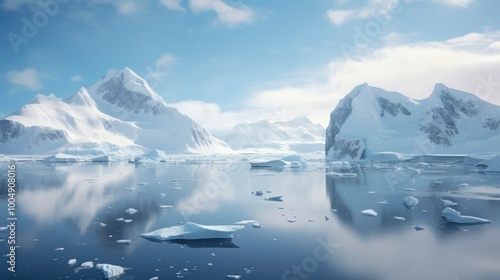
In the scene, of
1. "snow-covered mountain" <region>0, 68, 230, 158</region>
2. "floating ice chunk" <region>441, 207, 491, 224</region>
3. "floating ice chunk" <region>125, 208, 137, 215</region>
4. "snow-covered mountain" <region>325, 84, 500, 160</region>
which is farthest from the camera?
"snow-covered mountain" <region>0, 68, 230, 158</region>

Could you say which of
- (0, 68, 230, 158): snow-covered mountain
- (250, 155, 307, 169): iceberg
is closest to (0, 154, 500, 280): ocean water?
(250, 155, 307, 169): iceberg

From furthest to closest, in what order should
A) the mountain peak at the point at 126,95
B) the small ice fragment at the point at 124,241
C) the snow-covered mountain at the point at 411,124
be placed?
the mountain peak at the point at 126,95, the snow-covered mountain at the point at 411,124, the small ice fragment at the point at 124,241

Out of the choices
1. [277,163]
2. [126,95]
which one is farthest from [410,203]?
[126,95]

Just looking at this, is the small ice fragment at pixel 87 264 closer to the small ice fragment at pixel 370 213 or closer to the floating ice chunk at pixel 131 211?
the floating ice chunk at pixel 131 211

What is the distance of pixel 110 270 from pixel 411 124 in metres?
68.8

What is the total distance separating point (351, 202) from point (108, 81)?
170029 millimetres

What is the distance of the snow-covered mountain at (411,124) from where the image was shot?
2345 inches

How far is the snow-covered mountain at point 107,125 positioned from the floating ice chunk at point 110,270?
2712 inches

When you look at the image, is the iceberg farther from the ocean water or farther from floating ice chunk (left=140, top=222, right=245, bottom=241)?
floating ice chunk (left=140, top=222, right=245, bottom=241)

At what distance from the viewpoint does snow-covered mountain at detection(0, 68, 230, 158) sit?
99062mm

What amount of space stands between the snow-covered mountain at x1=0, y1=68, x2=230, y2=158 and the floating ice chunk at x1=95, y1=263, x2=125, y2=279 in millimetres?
68889

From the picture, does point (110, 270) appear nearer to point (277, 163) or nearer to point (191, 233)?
point (191, 233)

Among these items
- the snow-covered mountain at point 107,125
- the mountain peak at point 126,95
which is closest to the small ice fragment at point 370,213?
the snow-covered mountain at point 107,125

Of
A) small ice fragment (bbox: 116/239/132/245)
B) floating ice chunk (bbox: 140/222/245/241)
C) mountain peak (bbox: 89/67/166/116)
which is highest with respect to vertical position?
mountain peak (bbox: 89/67/166/116)
